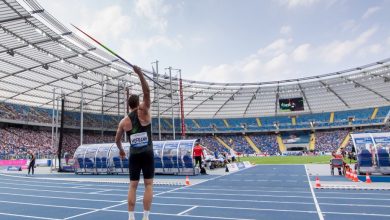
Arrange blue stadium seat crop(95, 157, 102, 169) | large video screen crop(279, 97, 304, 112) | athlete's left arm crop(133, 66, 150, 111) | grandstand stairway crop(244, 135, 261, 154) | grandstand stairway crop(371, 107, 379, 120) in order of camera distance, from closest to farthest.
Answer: athlete's left arm crop(133, 66, 150, 111) < blue stadium seat crop(95, 157, 102, 169) < grandstand stairway crop(371, 107, 379, 120) < large video screen crop(279, 97, 304, 112) < grandstand stairway crop(244, 135, 261, 154)

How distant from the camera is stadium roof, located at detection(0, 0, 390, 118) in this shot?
28.0m

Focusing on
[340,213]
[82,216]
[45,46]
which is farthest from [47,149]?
[340,213]

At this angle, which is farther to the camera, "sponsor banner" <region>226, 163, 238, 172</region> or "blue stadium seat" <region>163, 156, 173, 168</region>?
"sponsor banner" <region>226, 163, 238, 172</region>

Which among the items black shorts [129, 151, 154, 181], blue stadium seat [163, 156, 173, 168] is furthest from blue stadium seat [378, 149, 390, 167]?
black shorts [129, 151, 154, 181]

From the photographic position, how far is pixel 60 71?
39.9 metres

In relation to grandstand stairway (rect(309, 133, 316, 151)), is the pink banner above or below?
below

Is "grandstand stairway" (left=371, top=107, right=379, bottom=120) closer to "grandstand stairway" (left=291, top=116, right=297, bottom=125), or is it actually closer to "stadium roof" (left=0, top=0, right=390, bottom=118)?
"stadium roof" (left=0, top=0, right=390, bottom=118)

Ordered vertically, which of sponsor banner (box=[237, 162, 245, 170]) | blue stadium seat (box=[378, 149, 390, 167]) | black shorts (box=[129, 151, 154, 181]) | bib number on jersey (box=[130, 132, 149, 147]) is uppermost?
bib number on jersey (box=[130, 132, 149, 147])

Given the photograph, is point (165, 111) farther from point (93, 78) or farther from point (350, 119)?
point (350, 119)

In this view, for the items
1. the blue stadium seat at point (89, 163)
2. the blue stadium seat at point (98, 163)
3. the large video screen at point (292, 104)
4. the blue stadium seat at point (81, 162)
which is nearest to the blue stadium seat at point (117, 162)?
the blue stadium seat at point (98, 163)

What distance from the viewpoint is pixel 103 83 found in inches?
1508

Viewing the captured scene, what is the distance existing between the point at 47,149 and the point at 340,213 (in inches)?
1909

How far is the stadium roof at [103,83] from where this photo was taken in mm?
27984

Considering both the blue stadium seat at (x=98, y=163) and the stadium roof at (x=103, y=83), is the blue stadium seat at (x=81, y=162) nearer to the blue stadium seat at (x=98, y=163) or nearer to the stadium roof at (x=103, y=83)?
the blue stadium seat at (x=98, y=163)
